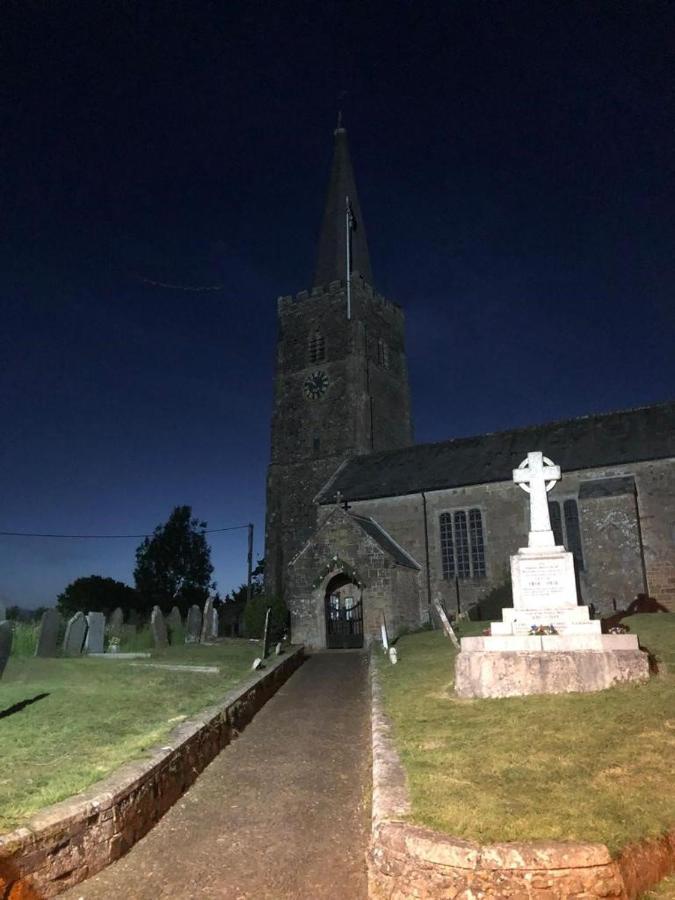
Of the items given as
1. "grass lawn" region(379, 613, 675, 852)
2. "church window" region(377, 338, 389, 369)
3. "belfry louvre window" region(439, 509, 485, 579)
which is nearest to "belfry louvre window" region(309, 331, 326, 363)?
"church window" region(377, 338, 389, 369)

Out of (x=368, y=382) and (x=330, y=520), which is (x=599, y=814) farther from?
(x=368, y=382)

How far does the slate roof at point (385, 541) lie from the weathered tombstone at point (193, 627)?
710cm

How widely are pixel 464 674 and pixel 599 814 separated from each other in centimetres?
453

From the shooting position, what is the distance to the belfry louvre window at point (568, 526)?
2241 cm

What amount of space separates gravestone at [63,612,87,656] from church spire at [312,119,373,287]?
1144 inches

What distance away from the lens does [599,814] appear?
13.2 feet

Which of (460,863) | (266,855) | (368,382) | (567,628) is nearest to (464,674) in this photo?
(567,628)

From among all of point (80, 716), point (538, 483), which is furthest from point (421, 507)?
point (80, 716)

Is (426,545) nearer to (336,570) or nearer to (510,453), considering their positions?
(336,570)

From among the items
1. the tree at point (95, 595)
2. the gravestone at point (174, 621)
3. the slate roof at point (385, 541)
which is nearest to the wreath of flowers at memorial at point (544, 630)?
the slate roof at point (385, 541)

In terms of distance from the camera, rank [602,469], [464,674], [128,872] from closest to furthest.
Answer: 1. [128,872]
2. [464,674]
3. [602,469]

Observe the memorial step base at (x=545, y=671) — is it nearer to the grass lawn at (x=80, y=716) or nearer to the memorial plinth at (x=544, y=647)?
the memorial plinth at (x=544, y=647)

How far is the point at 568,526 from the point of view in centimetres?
2277

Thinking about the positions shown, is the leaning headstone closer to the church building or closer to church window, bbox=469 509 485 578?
the church building
